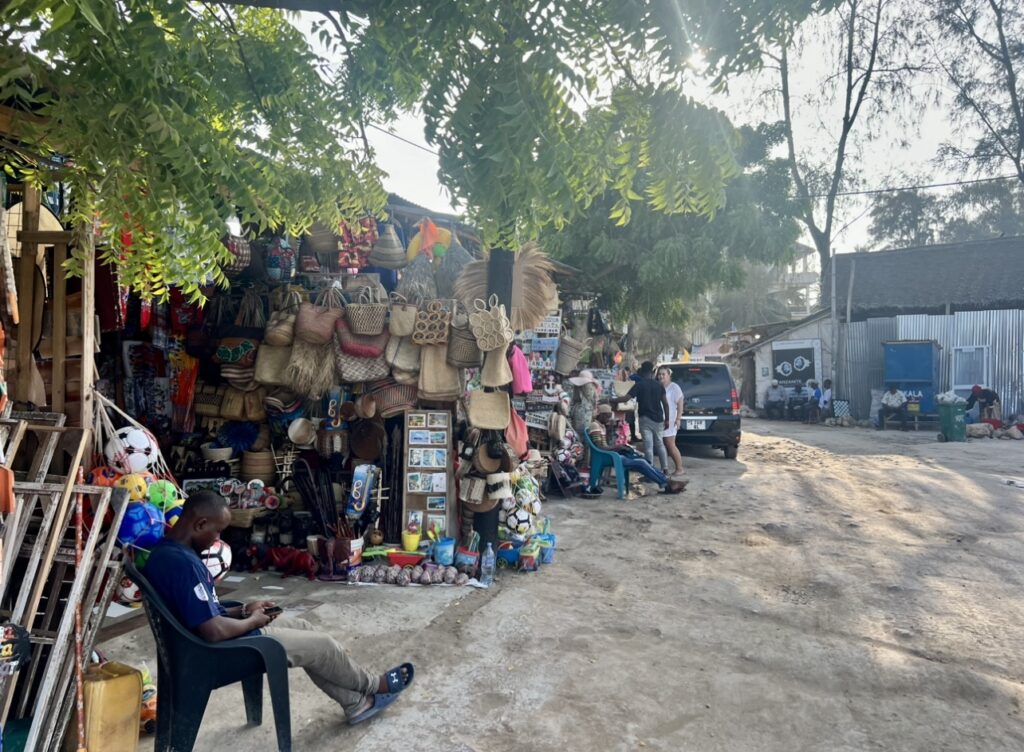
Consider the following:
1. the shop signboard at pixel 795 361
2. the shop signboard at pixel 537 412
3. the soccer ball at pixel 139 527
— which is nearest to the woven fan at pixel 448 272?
the shop signboard at pixel 537 412

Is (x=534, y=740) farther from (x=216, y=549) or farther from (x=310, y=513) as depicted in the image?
(x=310, y=513)

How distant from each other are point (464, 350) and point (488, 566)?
73.6 inches

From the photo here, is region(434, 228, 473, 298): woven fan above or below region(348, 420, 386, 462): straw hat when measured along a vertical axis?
above

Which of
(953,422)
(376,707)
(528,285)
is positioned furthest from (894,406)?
(376,707)

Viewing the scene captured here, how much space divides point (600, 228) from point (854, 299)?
13.8 m

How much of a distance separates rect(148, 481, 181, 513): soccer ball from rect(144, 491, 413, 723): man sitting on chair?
98cm

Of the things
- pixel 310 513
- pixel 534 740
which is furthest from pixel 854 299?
pixel 534 740

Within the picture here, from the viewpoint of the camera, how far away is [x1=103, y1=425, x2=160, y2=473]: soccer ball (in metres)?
4.39

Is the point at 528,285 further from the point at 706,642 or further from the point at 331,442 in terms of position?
the point at 706,642

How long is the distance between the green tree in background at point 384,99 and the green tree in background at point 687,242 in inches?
410

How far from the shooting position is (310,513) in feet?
20.9

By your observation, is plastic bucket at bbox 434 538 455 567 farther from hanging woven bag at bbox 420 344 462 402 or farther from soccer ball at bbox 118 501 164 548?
soccer ball at bbox 118 501 164 548

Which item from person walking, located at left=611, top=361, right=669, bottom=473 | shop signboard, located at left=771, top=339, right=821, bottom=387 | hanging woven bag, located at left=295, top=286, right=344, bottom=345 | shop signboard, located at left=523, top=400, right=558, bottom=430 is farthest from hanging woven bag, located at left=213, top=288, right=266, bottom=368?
shop signboard, located at left=771, top=339, right=821, bottom=387

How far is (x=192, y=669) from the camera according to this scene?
2984 mm
